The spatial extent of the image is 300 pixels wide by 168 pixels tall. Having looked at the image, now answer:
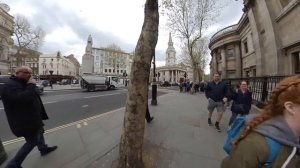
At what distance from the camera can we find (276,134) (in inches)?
53.2

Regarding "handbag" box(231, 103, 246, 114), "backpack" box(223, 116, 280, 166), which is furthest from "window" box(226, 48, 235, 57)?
"backpack" box(223, 116, 280, 166)

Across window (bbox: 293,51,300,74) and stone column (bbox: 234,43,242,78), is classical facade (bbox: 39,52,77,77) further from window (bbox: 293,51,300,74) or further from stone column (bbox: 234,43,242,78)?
window (bbox: 293,51,300,74)

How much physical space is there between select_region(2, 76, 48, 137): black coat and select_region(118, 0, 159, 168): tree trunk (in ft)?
5.15

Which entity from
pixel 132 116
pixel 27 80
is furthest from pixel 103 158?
pixel 27 80

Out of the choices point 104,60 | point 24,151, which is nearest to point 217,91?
point 24,151

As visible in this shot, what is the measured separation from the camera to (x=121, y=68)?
109m

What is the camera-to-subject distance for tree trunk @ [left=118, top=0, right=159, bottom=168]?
145 inches

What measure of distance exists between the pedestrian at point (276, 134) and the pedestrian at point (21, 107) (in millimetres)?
3403

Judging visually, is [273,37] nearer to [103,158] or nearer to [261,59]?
[261,59]

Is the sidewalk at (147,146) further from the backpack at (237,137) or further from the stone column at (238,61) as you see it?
the stone column at (238,61)

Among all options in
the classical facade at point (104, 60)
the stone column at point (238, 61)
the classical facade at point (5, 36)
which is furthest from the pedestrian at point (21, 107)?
the classical facade at point (5, 36)

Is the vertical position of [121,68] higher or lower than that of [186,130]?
higher

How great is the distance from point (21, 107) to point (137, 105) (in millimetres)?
1920

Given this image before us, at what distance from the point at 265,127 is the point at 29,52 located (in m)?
57.5
